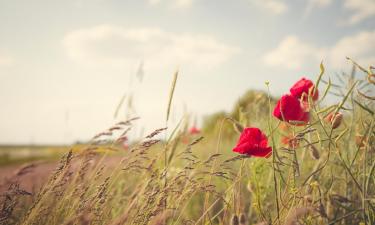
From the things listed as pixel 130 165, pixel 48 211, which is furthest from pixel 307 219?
pixel 48 211

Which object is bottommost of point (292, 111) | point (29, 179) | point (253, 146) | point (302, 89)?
point (29, 179)

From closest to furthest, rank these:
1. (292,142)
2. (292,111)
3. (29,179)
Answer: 1. (292,142)
2. (292,111)
3. (29,179)

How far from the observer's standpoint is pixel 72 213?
4.38 feet

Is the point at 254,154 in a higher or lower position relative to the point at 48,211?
higher

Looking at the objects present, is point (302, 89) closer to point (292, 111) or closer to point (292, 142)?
point (292, 111)

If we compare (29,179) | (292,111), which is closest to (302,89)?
(292,111)

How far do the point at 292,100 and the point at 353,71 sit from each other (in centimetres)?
66

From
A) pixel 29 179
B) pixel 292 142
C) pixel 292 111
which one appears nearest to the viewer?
pixel 292 142

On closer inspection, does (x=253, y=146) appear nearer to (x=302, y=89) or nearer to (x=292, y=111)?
(x=292, y=111)

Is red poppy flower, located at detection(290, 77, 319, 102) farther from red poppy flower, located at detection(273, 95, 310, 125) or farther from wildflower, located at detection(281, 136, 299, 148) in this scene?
wildflower, located at detection(281, 136, 299, 148)

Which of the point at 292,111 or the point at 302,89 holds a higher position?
the point at 302,89

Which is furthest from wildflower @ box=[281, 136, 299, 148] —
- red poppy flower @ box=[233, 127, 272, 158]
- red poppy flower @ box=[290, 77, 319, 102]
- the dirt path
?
the dirt path

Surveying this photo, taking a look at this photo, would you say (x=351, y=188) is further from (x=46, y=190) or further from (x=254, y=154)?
(x=46, y=190)

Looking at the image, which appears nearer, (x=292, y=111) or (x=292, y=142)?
(x=292, y=142)
